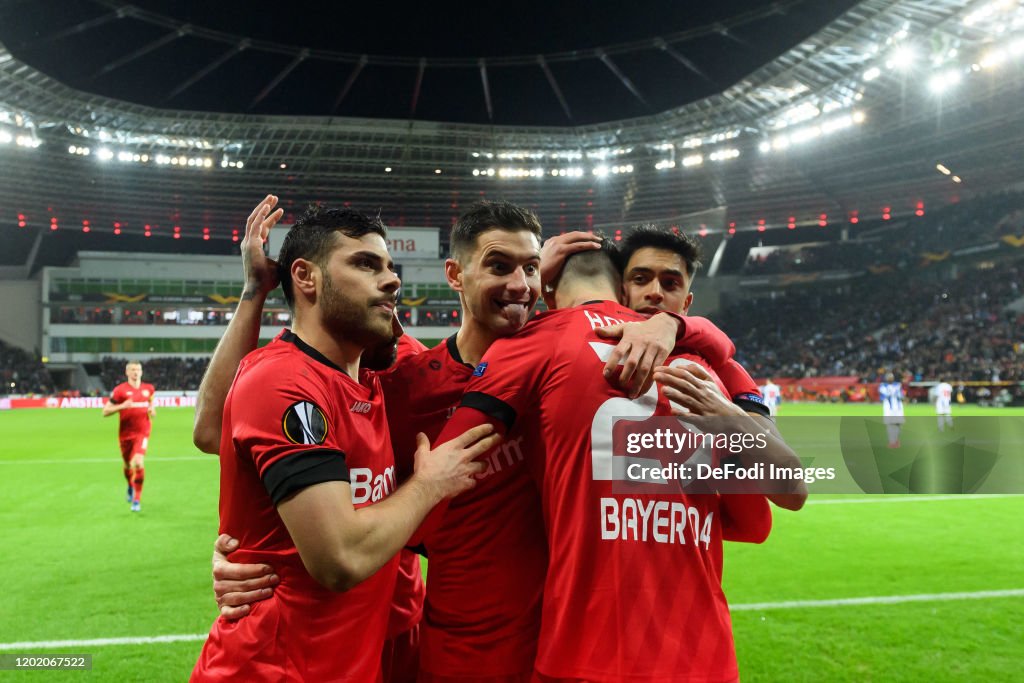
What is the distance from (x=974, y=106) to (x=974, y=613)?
3525 centimetres

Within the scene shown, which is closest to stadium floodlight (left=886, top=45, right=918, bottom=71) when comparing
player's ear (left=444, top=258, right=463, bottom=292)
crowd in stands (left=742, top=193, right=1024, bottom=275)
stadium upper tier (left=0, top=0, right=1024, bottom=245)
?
stadium upper tier (left=0, top=0, right=1024, bottom=245)

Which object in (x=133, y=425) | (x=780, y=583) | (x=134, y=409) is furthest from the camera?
(x=134, y=409)

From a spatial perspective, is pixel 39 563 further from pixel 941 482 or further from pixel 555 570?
pixel 941 482

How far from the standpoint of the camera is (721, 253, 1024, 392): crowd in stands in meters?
33.7

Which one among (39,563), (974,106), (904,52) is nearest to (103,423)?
(39,563)

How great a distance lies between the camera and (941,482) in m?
2.66

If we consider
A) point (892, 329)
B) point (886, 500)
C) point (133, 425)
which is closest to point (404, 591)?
point (133, 425)

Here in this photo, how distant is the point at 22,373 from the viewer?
134ft

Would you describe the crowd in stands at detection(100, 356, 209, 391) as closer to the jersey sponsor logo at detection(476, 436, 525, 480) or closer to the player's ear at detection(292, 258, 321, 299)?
the player's ear at detection(292, 258, 321, 299)

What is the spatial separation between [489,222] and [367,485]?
3.40 feet

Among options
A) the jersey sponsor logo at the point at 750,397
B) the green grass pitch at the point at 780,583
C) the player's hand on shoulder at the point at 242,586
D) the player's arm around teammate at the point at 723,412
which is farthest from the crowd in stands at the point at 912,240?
the player's hand on shoulder at the point at 242,586

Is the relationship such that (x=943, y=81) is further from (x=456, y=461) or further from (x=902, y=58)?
(x=456, y=461)

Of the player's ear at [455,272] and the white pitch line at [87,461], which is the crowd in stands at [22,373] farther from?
the player's ear at [455,272]

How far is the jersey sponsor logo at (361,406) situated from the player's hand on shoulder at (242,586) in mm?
531
